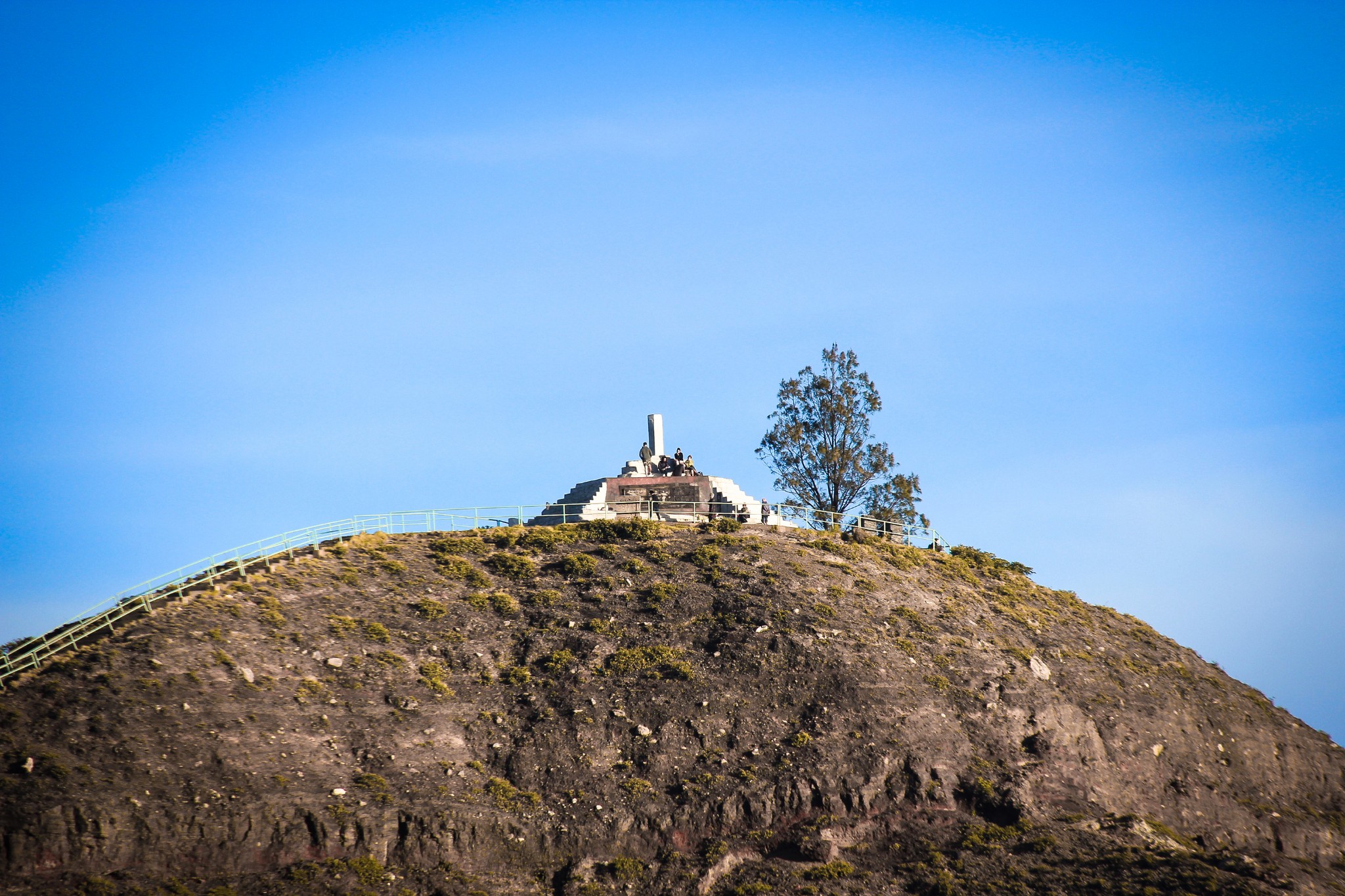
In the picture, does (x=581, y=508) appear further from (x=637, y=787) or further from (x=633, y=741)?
(x=637, y=787)

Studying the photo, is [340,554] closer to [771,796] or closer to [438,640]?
[438,640]

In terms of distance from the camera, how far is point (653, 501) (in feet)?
188

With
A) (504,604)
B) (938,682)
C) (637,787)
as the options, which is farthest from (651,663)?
(938,682)

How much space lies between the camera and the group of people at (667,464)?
58.8 m

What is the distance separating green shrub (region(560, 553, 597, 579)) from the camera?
163 ft

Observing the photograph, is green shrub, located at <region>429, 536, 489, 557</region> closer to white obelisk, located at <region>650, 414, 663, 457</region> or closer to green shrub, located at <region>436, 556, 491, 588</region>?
green shrub, located at <region>436, 556, 491, 588</region>

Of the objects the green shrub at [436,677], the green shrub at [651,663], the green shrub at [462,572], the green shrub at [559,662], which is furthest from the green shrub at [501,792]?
the green shrub at [462,572]

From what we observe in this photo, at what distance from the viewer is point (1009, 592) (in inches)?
2233

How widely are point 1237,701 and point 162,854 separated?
48.0 m

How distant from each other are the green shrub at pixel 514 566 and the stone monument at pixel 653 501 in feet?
19.7

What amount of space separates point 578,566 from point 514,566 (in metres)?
2.78

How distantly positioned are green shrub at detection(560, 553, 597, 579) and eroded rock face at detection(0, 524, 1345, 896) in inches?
6.7

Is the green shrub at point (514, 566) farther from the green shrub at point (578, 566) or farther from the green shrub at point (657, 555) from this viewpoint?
the green shrub at point (657, 555)

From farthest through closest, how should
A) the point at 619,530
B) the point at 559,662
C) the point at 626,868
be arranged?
1. the point at 619,530
2. the point at 559,662
3. the point at 626,868
